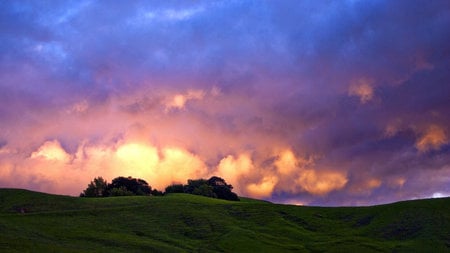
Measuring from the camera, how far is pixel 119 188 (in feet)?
515

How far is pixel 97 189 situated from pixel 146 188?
1546cm

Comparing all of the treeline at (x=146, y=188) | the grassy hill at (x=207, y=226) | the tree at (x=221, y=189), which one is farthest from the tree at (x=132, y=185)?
the grassy hill at (x=207, y=226)

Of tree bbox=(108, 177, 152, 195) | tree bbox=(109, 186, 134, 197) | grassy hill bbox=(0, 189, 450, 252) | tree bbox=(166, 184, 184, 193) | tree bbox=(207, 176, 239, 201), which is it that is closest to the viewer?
grassy hill bbox=(0, 189, 450, 252)

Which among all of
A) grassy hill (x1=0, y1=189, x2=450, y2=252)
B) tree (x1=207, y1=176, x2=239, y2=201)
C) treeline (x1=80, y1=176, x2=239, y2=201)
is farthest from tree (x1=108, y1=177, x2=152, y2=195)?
grassy hill (x1=0, y1=189, x2=450, y2=252)

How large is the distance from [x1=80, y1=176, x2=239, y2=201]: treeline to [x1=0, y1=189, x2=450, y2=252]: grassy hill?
109 ft

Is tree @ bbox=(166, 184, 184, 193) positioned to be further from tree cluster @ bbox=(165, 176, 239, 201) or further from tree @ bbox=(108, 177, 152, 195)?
tree @ bbox=(108, 177, 152, 195)

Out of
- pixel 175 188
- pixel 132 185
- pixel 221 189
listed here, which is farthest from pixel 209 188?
pixel 132 185

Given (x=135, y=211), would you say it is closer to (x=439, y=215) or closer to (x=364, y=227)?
(x=364, y=227)


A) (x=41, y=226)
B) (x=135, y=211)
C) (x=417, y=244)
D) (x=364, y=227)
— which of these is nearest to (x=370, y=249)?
(x=417, y=244)

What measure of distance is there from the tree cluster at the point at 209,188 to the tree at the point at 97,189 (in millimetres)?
23518

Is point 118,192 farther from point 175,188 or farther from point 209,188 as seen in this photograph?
point 209,188

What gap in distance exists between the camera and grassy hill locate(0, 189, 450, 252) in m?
83.9

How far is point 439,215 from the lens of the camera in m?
109

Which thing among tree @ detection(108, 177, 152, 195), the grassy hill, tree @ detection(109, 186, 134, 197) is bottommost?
the grassy hill
